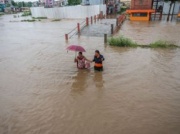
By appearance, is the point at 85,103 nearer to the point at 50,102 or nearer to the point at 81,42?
the point at 50,102

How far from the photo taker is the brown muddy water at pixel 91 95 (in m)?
4.97

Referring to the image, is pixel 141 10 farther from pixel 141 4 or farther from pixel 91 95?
pixel 91 95

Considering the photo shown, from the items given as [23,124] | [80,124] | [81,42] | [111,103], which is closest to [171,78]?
[111,103]

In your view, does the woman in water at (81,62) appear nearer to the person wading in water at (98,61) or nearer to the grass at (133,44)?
the person wading in water at (98,61)

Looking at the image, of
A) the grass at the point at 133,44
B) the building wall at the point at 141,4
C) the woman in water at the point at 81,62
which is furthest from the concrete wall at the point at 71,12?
the woman in water at the point at 81,62

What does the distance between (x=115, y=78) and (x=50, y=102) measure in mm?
2919

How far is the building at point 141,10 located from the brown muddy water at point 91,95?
17.2m

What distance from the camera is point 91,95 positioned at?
6.48 meters

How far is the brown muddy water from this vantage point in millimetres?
4969

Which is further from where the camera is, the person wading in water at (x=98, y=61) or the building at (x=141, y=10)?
the building at (x=141, y=10)

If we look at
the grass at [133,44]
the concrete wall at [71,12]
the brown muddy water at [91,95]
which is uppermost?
the concrete wall at [71,12]

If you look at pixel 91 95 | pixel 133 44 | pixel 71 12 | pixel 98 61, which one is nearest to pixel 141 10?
pixel 71 12

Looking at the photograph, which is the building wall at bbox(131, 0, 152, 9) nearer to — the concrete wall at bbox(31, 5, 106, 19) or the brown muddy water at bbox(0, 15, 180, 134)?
the concrete wall at bbox(31, 5, 106, 19)

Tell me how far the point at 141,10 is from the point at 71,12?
42.2ft
